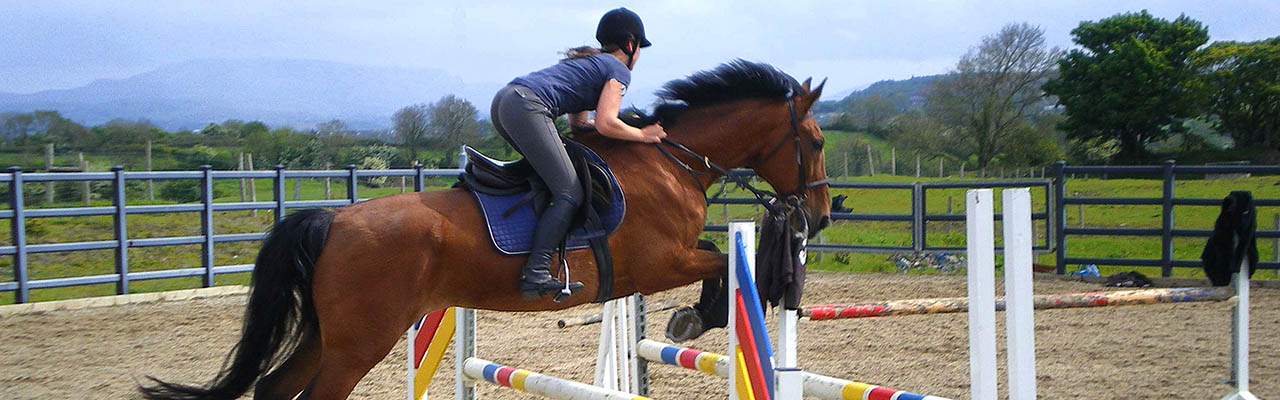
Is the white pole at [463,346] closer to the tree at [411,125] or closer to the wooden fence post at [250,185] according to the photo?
the wooden fence post at [250,185]

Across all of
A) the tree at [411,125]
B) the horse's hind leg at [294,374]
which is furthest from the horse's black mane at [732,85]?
the tree at [411,125]

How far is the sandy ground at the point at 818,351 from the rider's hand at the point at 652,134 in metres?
1.56

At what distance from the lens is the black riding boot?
3199 mm

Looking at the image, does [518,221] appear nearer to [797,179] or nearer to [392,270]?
[392,270]

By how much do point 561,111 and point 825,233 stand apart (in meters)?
10.1

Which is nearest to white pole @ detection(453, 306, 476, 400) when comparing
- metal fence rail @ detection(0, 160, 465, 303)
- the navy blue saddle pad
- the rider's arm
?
the navy blue saddle pad

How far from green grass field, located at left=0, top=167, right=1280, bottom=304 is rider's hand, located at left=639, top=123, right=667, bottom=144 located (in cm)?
755

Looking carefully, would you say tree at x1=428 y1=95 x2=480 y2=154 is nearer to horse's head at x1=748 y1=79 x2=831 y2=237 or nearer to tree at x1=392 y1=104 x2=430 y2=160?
tree at x1=392 y1=104 x2=430 y2=160

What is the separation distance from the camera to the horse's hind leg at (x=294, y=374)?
3189mm

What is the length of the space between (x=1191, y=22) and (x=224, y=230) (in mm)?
25856

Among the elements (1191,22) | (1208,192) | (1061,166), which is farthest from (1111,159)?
(1061,166)

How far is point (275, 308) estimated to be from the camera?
3178 mm

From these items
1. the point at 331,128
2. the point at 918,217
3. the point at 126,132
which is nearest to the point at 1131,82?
the point at 918,217

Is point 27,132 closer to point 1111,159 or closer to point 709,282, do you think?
point 709,282
